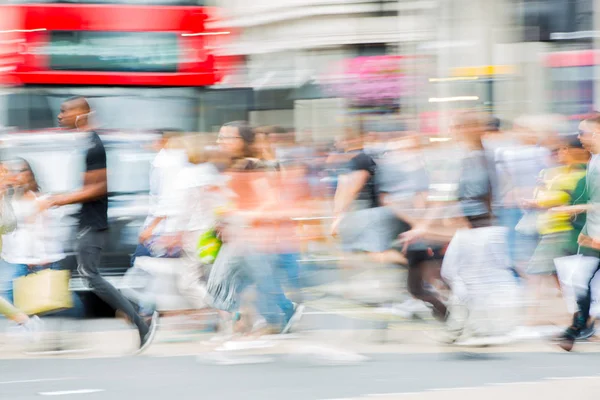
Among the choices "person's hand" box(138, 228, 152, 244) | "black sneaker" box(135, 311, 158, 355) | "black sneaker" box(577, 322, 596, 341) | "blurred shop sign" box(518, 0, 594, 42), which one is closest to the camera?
"black sneaker" box(135, 311, 158, 355)

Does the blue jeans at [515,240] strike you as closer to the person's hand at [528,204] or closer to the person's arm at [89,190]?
the person's hand at [528,204]

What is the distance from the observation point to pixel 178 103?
11359mm

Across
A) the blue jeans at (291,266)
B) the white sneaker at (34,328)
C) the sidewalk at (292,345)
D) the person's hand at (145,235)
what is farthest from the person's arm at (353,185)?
the white sneaker at (34,328)

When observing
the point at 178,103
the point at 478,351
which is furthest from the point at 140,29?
the point at 478,351

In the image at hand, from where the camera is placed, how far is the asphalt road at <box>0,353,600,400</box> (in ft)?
21.6

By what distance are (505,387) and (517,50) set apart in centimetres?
1606

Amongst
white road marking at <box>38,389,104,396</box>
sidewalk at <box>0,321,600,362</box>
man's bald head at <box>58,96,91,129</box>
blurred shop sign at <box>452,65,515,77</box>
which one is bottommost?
sidewalk at <box>0,321,600,362</box>

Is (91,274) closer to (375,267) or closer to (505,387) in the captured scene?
(375,267)

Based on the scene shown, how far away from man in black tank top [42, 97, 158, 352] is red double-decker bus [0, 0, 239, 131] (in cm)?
317

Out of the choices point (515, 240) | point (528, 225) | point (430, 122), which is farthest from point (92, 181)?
point (430, 122)

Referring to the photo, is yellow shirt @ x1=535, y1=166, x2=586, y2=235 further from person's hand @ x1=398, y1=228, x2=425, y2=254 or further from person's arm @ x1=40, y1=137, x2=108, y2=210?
person's arm @ x1=40, y1=137, x2=108, y2=210

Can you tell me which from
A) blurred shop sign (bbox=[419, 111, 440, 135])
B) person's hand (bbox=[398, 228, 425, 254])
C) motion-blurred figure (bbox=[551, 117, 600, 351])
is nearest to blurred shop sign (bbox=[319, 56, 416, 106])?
blurred shop sign (bbox=[419, 111, 440, 135])

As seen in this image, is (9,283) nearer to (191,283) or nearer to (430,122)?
(191,283)

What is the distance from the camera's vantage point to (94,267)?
7.90 m
